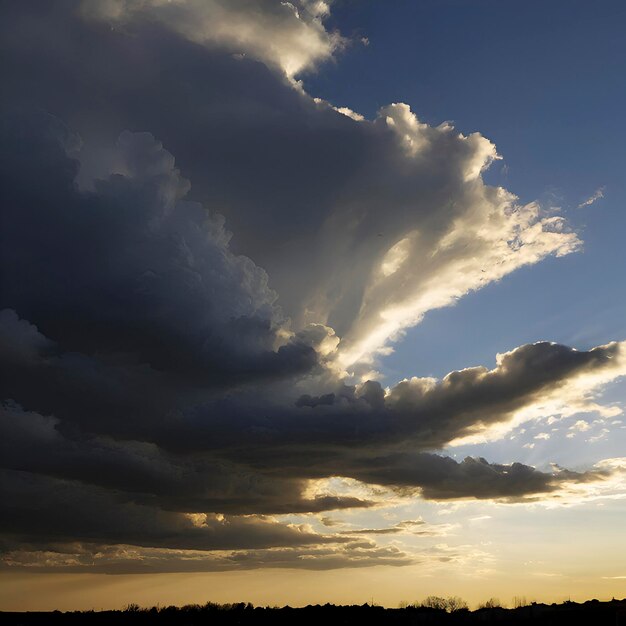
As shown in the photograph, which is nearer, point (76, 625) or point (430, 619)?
point (430, 619)

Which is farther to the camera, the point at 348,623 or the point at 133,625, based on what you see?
the point at 133,625

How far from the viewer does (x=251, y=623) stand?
5728 inches

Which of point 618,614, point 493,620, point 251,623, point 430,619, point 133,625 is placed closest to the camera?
point 618,614

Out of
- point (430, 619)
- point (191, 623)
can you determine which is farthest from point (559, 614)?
point (191, 623)

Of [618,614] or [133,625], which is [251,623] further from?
[618,614]

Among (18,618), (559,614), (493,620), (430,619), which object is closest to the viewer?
(559,614)

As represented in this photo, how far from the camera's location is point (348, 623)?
134 metres

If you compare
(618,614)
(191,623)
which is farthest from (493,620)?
(191,623)

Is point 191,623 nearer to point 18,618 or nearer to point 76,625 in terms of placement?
point 76,625

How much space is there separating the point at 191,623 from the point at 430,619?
4946cm

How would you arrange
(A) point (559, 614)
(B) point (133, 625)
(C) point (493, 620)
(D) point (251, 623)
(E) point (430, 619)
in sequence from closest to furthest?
(A) point (559, 614) → (C) point (493, 620) → (E) point (430, 619) → (D) point (251, 623) → (B) point (133, 625)

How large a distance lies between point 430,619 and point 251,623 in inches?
1462

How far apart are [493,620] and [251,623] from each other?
5063cm

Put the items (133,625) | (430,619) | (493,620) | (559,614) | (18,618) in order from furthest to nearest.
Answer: (18,618) < (133,625) < (430,619) < (493,620) < (559,614)
